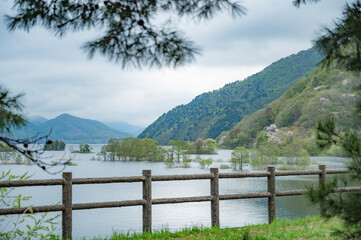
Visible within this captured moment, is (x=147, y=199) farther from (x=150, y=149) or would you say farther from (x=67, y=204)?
(x=150, y=149)

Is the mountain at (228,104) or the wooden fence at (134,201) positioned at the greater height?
the mountain at (228,104)

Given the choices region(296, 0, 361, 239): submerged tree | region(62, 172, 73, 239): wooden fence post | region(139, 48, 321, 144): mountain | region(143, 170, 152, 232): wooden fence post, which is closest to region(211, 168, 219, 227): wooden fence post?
region(143, 170, 152, 232): wooden fence post

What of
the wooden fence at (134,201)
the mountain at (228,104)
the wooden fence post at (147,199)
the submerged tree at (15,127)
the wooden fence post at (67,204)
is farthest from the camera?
the mountain at (228,104)

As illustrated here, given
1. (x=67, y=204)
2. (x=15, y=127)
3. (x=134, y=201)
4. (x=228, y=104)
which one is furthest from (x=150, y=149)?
(x=15, y=127)

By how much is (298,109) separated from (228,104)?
932 cm

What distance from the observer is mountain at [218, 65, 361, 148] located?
48.5 meters

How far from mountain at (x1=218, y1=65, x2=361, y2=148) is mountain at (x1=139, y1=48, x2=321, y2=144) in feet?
6.71

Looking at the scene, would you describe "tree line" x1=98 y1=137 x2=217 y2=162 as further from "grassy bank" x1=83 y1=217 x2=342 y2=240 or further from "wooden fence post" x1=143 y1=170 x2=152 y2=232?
"wooden fence post" x1=143 y1=170 x2=152 y2=232

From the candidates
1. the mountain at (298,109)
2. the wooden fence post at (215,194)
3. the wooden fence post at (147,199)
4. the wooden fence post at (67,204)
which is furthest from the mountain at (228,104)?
the wooden fence post at (67,204)

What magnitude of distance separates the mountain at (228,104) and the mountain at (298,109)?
2044 millimetres

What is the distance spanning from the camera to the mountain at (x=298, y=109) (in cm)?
4847

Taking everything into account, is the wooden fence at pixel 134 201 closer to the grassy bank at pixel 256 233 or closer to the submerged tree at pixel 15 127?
the grassy bank at pixel 256 233

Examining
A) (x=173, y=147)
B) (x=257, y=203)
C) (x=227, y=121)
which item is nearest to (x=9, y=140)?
(x=257, y=203)

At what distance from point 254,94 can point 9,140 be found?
56.5 m
